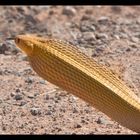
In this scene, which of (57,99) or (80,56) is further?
(57,99)

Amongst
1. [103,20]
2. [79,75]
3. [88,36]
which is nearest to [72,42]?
[88,36]

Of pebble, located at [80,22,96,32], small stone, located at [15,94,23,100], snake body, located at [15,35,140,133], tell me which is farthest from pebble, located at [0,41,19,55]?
snake body, located at [15,35,140,133]

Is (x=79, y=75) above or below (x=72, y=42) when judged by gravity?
above

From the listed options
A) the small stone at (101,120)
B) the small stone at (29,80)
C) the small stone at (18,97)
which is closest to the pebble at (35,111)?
the small stone at (18,97)

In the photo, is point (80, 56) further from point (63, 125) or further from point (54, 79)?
point (63, 125)

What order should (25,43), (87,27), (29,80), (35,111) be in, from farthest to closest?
(87,27)
(29,80)
(35,111)
(25,43)

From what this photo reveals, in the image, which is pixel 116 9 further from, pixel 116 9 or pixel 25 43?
pixel 25 43
